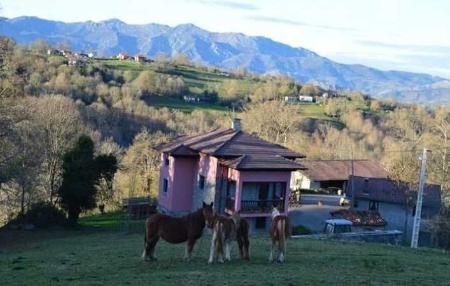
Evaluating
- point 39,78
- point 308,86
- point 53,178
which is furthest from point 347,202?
point 308,86

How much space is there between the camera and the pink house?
141 feet

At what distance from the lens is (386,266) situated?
747 inches

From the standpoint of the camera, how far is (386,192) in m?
63.0

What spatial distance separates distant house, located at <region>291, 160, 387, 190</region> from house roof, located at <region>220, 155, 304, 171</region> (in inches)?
1006

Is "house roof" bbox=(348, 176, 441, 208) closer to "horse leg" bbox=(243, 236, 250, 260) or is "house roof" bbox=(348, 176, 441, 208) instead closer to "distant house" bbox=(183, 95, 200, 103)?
"horse leg" bbox=(243, 236, 250, 260)

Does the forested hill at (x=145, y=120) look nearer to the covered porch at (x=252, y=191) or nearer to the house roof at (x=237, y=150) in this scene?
the house roof at (x=237, y=150)

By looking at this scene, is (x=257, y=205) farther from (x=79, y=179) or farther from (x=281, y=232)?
(x=281, y=232)

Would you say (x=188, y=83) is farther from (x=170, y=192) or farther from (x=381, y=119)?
(x=170, y=192)

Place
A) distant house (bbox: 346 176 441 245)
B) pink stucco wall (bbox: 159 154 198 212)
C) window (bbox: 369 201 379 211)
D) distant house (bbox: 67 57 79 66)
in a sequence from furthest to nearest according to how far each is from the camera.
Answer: distant house (bbox: 67 57 79 66), window (bbox: 369 201 379 211), distant house (bbox: 346 176 441 245), pink stucco wall (bbox: 159 154 198 212)

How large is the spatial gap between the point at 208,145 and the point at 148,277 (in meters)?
29.8

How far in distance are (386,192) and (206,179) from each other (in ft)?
84.7

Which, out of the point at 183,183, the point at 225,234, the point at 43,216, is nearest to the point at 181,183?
the point at 183,183

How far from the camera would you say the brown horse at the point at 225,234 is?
17797mm

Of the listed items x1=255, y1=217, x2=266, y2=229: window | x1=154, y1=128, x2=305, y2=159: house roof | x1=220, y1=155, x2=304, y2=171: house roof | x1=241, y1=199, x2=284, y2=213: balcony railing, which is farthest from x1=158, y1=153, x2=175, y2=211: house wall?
x1=255, y1=217, x2=266, y2=229: window
